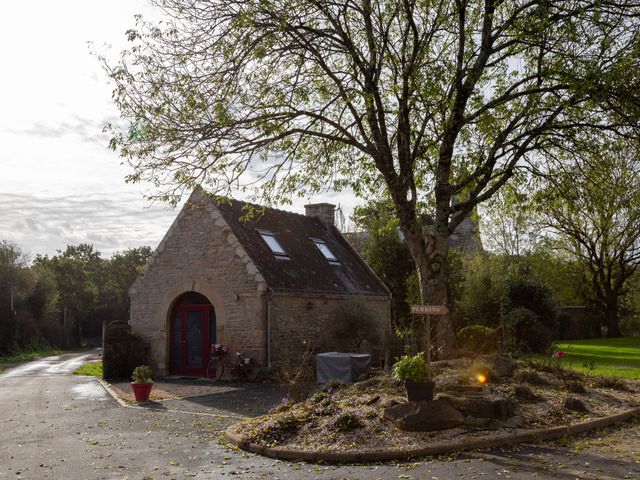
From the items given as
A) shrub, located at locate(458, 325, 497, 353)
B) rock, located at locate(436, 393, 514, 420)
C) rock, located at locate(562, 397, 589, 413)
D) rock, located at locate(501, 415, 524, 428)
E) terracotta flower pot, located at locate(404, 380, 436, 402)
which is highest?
shrub, located at locate(458, 325, 497, 353)

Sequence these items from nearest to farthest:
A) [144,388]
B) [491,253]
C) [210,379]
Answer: [144,388] < [210,379] < [491,253]

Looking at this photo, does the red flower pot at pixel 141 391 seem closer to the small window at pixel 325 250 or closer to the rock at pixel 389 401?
the rock at pixel 389 401

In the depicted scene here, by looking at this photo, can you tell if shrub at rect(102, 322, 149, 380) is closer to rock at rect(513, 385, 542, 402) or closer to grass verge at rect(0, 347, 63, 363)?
rock at rect(513, 385, 542, 402)

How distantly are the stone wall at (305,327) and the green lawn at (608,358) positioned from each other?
6405mm

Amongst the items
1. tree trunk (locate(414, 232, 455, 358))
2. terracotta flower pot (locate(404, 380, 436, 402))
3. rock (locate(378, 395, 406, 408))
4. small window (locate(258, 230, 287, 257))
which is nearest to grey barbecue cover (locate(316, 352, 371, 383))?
tree trunk (locate(414, 232, 455, 358))

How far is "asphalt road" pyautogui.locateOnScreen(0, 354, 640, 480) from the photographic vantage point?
7.62 m

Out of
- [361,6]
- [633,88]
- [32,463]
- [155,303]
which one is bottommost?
[32,463]

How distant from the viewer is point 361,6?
46.0 ft

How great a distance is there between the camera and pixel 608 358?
82.3 ft

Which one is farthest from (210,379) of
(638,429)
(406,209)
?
(638,429)

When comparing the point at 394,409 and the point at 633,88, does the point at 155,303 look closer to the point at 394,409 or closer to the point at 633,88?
the point at 394,409

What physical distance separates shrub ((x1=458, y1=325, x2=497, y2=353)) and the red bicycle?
24.2 feet

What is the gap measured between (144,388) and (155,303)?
7.36 meters

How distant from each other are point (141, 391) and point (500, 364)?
834 centimetres
